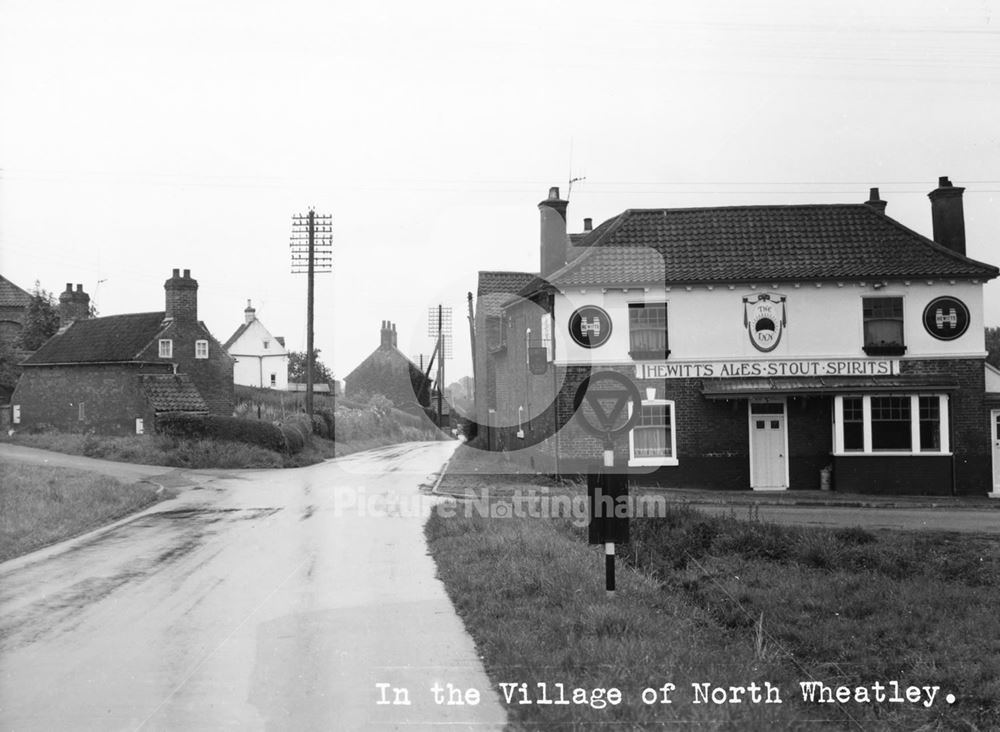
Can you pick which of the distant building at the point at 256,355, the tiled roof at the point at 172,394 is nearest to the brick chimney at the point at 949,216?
the tiled roof at the point at 172,394

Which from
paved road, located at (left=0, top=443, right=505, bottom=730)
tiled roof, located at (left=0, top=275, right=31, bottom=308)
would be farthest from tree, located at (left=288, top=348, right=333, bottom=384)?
paved road, located at (left=0, top=443, right=505, bottom=730)

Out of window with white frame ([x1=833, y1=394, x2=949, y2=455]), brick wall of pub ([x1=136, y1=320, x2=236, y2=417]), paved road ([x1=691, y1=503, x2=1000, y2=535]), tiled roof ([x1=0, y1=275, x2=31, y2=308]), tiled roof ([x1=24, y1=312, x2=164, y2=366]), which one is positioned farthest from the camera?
tiled roof ([x1=0, y1=275, x2=31, y2=308])

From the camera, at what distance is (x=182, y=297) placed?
42281 millimetres

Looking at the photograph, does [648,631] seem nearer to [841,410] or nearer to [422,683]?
[422,683]

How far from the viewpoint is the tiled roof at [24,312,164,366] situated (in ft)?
133

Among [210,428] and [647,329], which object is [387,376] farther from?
[647,329]

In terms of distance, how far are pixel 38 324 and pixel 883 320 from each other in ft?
171

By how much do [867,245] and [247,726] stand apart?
25.6 m

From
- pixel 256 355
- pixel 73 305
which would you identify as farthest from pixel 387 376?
pixel 73 305

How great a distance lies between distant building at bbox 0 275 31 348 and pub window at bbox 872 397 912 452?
59283 millimetres

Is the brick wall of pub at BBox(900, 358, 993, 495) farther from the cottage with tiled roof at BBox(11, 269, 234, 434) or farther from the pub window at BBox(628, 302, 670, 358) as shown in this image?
the cottage with tiled roof at BBox(11, 269, 234, 434)

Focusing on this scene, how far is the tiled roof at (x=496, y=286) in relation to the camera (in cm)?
4205

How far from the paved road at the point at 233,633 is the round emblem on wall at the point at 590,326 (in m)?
10.2

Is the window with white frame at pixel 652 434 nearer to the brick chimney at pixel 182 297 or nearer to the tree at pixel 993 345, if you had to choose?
the brick chimney at pixel 182 297
